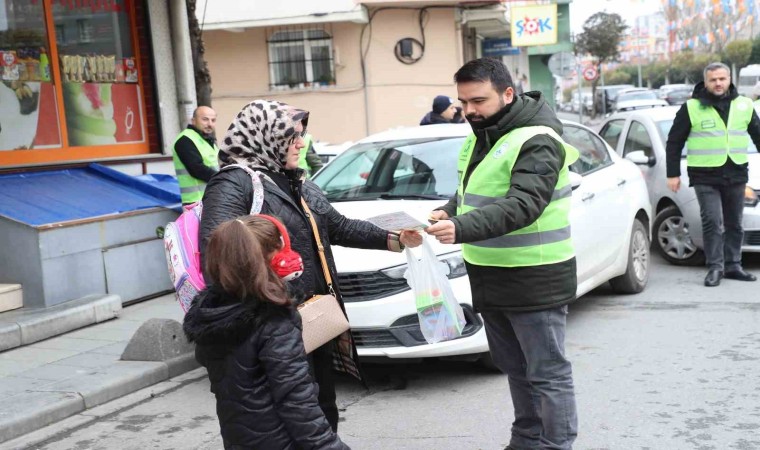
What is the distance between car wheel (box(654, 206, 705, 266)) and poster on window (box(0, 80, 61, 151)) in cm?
634

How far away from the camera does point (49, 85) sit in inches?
349

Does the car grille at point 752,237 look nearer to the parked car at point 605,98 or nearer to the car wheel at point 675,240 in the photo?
the car wheel at point 675,240

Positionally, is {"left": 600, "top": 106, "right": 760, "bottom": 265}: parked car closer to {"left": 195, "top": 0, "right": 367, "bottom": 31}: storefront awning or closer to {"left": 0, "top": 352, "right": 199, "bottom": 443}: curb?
{"left": 0, "top": 352, "right": 199, "bottom": 443}: curb

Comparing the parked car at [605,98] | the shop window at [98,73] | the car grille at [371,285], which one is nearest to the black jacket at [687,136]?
the car grille at [371,285]

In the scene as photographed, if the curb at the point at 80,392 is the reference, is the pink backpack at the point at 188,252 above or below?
above

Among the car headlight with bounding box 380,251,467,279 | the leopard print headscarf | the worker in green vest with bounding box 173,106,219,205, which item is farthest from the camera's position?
the worker in green vest with bounding box 173,106,219,205

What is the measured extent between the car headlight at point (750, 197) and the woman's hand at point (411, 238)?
5404 mm

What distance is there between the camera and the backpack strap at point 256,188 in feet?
10.5

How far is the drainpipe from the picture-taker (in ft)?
32.9

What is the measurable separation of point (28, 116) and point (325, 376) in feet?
20.8

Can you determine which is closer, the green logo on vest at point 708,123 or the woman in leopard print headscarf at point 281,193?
the woman in leopard print headscarf at point 281,193

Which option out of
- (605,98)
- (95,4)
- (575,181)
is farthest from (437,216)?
(605,98)

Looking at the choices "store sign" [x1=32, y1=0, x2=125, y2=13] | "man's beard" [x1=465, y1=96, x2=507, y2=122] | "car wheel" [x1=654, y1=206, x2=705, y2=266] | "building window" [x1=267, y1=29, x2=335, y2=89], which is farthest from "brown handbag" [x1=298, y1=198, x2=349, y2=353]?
"building window" [x1=267, y1=29, x2=335, y2=89]

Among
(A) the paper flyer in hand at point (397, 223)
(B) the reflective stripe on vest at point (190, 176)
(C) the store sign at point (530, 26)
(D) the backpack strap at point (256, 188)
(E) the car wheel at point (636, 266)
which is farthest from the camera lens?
(C) the store sign at point (530, 26)
